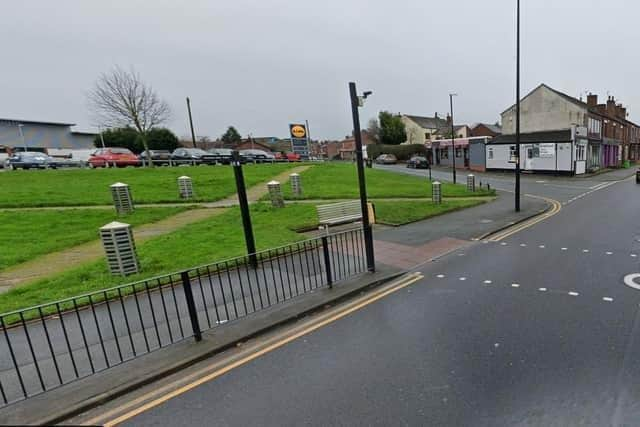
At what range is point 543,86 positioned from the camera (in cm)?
3412

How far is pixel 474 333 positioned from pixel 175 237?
27.0 ft

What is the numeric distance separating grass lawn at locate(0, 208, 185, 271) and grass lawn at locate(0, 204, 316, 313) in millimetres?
2212

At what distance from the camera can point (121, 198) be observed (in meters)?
12.6

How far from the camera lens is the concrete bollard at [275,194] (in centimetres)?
1408

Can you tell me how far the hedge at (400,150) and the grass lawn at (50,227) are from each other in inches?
1698

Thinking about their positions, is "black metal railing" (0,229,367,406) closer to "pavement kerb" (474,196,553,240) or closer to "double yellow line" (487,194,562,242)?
"pavement kerb" (474,196,553,240)

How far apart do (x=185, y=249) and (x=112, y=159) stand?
83.8ft

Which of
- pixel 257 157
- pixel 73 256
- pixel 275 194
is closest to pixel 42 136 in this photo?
pixel 257 157

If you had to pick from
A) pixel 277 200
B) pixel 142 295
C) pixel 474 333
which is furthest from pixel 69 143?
pixel 474 333

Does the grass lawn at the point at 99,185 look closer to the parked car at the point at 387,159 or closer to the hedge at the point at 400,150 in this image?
the parked car at the point at 387,159

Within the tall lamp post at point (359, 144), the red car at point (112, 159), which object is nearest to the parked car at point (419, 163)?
the red car at point (112, 159)

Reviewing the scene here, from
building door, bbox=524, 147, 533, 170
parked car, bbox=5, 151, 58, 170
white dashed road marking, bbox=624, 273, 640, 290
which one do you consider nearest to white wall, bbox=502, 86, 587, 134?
building door, bbox=524, 147, 533, 170

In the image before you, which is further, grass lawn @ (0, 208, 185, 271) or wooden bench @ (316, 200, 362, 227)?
wooden bench @ (316, 200, 362, 227)

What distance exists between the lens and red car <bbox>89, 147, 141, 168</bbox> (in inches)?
1102
